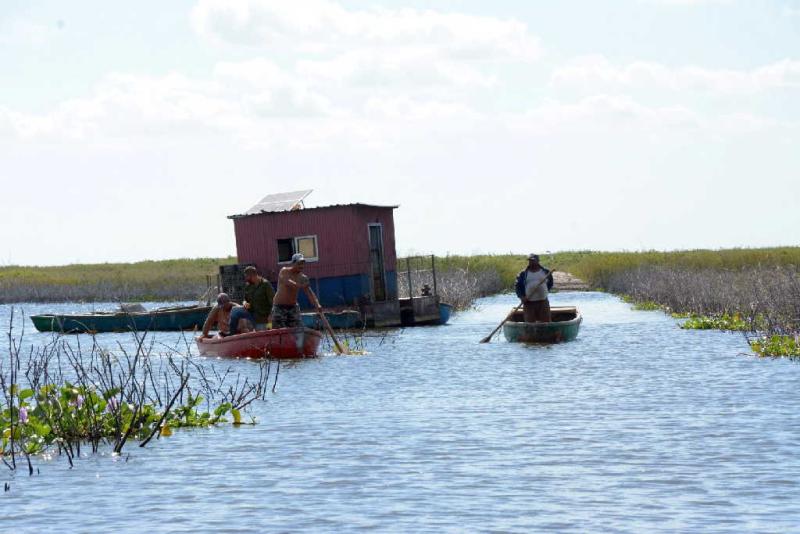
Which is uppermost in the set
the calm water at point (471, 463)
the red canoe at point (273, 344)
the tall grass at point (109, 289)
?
the tall grass at point (109, 289)

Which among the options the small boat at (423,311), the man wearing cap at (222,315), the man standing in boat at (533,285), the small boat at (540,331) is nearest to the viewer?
the man wearing cap at (222,315)

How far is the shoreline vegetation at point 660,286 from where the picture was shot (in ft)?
82.2

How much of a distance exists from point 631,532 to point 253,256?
89.7ft

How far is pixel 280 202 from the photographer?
119ft

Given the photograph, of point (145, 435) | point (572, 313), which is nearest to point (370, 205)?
point (572, 313)

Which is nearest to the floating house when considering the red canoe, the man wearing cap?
the man wearing cap

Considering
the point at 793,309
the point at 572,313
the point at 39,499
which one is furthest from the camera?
the point at 572,313

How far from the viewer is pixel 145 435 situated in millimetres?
13352

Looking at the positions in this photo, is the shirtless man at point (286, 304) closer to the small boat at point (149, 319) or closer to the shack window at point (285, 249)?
the shack window at point (285, 249)

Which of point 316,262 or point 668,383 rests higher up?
point 316,262

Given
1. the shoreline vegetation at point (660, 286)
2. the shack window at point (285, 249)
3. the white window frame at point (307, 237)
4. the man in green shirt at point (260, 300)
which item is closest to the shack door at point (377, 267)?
the white window frame at point (307, 237)

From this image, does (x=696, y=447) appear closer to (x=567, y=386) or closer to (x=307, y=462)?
(x=307, y=462)

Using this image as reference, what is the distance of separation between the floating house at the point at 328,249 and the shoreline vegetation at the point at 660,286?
367cm

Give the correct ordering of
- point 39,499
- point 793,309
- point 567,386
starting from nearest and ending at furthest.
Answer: point 39,499, point 567,386, point 793,309
